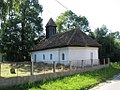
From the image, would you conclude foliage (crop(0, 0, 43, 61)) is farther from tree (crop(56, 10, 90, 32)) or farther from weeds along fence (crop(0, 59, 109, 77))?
weeds along fence (crop(0, 59, 109, 77))

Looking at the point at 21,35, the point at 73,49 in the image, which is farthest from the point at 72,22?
the point at 73,49

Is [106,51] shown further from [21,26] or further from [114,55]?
[21,26]

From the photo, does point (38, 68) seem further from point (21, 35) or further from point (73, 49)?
point (21, 35)

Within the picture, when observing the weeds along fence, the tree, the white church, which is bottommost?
the weeds along fence

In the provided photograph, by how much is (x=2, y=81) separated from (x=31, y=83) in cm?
302

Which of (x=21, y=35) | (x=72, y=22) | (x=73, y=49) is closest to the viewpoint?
(x=73, y=49)

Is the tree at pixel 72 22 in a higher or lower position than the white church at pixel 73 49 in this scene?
higher

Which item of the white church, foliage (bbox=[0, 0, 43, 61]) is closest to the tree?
foliage (bbox=[0, 0, 43, 61])

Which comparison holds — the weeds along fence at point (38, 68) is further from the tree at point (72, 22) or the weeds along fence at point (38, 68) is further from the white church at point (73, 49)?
the tree at point (72, 22)

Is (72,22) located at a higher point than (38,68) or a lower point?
higher

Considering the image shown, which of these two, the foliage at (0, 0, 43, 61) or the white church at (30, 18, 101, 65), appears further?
the foliage at (0, 0, 43, 61)

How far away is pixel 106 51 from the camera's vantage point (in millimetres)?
56188

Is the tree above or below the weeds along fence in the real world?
above

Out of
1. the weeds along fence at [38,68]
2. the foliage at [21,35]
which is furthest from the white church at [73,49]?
the foliage at [21,35]
